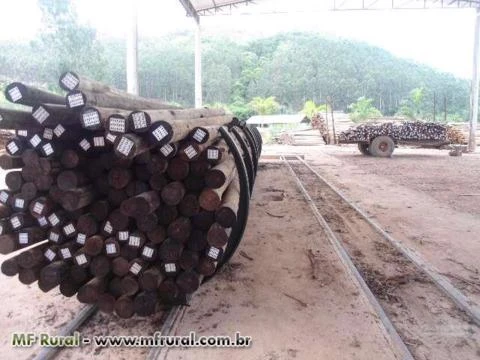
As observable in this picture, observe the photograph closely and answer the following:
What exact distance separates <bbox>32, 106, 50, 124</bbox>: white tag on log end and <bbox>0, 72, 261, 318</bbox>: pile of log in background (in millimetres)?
80

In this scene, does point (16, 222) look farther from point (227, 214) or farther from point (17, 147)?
point (227, 214)

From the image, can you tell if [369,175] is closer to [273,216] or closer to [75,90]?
[273,216]

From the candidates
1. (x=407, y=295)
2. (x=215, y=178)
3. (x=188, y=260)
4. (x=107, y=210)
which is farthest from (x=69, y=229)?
(x=407, y=295)

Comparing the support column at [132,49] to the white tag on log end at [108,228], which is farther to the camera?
the support column at [132,49]

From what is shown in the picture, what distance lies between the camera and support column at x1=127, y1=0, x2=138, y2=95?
12.2 metres

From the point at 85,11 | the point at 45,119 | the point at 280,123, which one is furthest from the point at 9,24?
the point at 45,119

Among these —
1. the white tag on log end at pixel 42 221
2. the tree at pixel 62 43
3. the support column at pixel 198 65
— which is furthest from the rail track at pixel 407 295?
the tree at pixel 62 43

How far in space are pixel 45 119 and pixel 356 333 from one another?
283 cm

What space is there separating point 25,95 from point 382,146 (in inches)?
694

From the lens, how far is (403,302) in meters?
4.10

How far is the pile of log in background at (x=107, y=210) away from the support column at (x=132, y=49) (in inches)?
367

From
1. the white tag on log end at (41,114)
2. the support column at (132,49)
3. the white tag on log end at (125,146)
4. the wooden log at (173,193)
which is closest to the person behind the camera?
the white tag on log end at (125,146)

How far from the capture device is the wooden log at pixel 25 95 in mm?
3031

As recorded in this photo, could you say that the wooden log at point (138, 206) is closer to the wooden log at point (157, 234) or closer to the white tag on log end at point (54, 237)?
the wooden log at point (157, 234)
